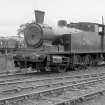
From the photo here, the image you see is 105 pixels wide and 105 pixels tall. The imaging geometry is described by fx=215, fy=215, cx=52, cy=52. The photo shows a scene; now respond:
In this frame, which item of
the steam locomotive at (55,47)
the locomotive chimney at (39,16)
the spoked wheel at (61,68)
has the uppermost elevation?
the locomotive chimney at (39,16)

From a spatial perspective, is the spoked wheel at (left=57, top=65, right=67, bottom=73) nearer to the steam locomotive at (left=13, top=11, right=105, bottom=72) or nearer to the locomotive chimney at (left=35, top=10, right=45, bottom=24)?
the steam locomotive at (left=13, top=11, right=105, bottom=72)

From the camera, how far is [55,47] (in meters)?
11.4

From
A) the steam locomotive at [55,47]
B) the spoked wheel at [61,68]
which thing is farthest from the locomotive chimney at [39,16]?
the spoked wheel at [61,68]

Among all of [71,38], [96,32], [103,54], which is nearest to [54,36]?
[71,38]

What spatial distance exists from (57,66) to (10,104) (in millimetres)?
6540

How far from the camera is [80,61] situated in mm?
13125

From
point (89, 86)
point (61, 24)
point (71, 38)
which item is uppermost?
point (61, 24)

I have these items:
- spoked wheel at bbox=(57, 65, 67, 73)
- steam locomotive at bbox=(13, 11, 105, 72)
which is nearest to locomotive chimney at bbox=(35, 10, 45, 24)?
steam locomotive at bbox=(13, 11, 105, 72)

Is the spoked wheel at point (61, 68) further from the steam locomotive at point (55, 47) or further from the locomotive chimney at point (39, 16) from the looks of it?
the locomotive chimney at point (39, 16)

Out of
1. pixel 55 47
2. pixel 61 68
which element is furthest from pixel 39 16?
pixel 61 68

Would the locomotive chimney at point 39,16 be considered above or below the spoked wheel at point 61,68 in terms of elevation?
above

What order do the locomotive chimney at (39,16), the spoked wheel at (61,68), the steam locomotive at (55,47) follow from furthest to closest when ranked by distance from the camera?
the spoked wheel at (61,68) → the locomotive chimney at (39,16) → the steam locomotive at (55,47)

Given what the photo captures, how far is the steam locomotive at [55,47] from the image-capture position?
11078mm

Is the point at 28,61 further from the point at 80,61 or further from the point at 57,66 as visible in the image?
the point at 80,61
